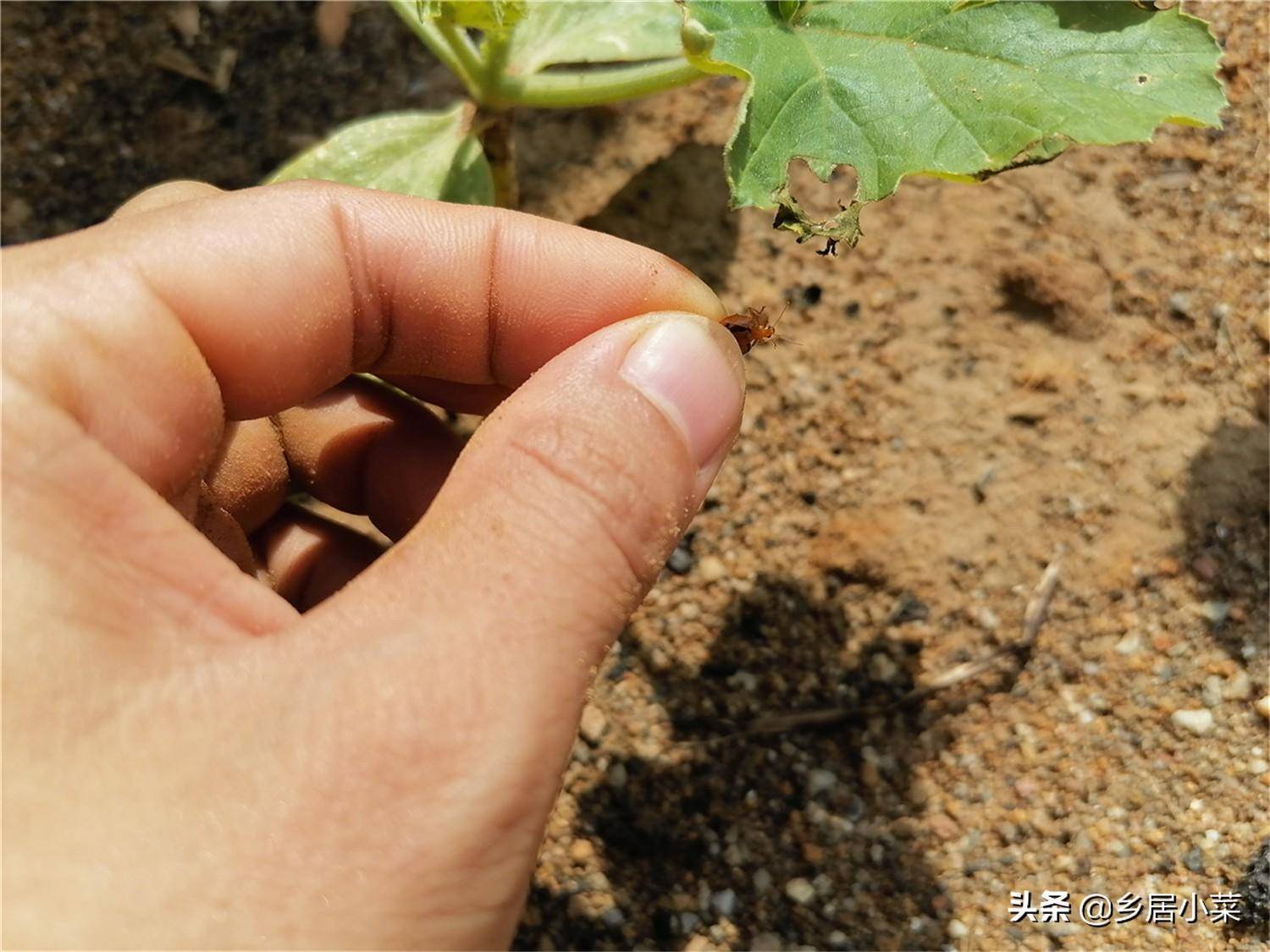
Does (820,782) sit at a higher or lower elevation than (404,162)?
lower

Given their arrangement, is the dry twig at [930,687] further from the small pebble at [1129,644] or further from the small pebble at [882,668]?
the small pebble at [1129,644]

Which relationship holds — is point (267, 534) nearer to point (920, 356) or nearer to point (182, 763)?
point (182, 763)

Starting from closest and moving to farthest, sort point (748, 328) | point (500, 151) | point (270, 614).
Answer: point (270, 614)
point (748, 328)
point (500, 151)

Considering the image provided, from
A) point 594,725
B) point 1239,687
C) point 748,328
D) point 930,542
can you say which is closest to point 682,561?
point 594,725

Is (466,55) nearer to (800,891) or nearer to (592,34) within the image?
(592,34)

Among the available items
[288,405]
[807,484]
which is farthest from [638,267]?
[807,484]

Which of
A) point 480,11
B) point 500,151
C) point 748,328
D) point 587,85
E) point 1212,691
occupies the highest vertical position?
point 480,11

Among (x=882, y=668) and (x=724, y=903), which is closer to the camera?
(x=724, y=903)
